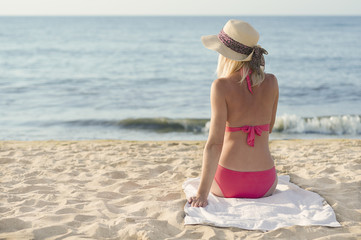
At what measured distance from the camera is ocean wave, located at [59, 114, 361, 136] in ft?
28.8

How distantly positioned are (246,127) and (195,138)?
16.1 feet

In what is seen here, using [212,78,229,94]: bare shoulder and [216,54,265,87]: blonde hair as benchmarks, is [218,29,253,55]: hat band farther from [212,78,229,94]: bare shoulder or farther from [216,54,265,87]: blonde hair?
[212,78,229,94]: bare shoulder

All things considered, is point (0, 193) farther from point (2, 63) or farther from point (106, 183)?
point (2, 63)

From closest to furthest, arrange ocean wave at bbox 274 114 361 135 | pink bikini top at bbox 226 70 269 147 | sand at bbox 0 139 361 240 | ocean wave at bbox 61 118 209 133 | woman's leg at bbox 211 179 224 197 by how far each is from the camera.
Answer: sand at bbox 0 139 361 240, pink bikini top at bbox 226 70 269 147, woman's leg at bbox 211 179 224 197, ocean wave at bbox 274 114 361 135, ocean wave at bbox 61 118 209 133

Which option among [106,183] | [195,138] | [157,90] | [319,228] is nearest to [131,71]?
[157,90]

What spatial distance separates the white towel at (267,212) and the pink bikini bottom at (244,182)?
0.20ft

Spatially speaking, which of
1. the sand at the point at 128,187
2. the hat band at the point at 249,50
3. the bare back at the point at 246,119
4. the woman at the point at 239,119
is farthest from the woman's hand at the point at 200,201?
the hat band at the point at 249,50

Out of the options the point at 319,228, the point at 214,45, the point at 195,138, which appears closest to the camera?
the point at 319,228

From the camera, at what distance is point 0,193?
3873 mm

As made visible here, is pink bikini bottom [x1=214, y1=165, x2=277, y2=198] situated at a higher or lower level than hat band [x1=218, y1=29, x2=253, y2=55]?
lower

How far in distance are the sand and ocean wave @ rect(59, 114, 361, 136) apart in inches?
88.6

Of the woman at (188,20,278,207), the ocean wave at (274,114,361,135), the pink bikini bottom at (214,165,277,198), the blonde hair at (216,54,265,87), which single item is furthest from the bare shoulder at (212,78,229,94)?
the ocean wave at (274,114,361,135)

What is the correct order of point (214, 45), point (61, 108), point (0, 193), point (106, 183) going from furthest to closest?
1. point (61, 108)
2. point (106, 183)
3. point (0, 193)
4. point (214, 45)

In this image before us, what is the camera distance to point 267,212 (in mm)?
3230
